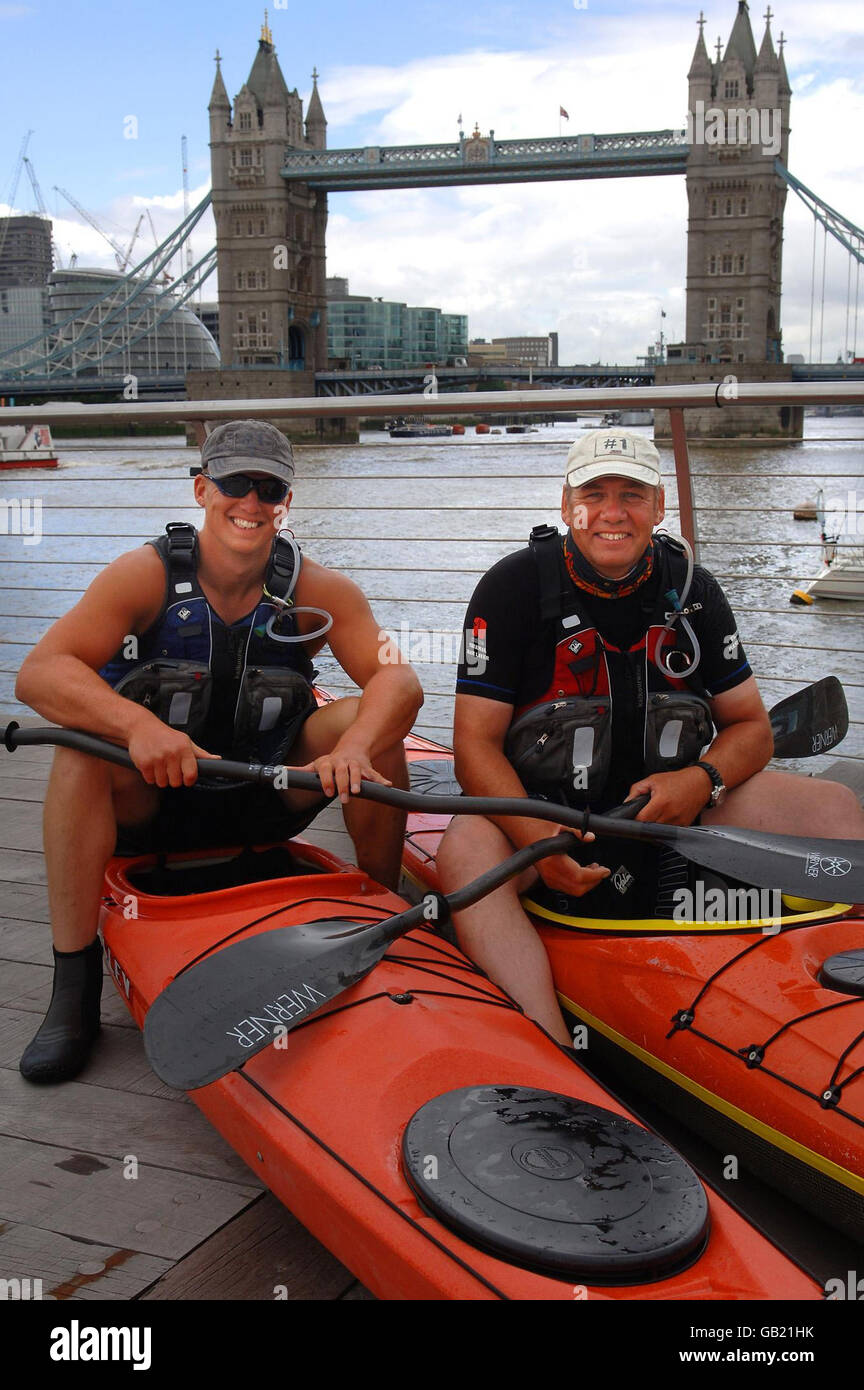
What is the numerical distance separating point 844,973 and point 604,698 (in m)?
0.61

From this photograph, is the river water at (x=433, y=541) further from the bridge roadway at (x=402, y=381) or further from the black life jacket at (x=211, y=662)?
the bridge roadway at (x=402, y=381)

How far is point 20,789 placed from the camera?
3.25m

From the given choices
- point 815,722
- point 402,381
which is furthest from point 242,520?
point 402,381

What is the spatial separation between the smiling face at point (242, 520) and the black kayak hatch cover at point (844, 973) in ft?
3.60

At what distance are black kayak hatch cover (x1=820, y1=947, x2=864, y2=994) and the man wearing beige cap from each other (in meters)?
0.40

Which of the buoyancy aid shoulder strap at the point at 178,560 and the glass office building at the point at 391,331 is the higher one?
the glass office building at the point at 391,331

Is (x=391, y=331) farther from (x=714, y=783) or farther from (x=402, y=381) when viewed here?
(x=714, y=783)

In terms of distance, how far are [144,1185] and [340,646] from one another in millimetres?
951

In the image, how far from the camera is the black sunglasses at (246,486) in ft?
6.48

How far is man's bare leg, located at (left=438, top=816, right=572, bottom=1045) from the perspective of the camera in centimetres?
179

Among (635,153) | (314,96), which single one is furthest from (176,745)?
(314,96)

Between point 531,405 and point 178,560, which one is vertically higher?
point 531,405

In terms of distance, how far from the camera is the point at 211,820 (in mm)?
2076

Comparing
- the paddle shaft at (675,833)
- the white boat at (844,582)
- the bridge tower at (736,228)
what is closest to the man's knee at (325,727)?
the paddle shaft at (675,833)
